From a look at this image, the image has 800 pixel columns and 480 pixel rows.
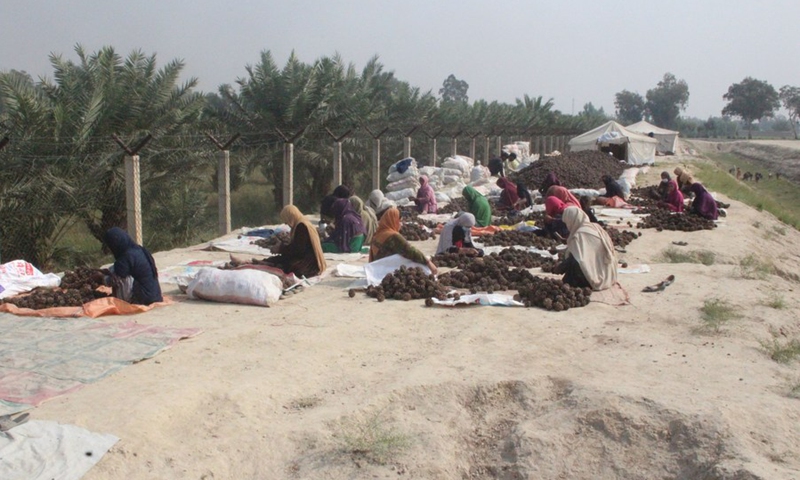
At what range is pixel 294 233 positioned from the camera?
8.86 metres

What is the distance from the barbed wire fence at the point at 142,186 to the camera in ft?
38.6

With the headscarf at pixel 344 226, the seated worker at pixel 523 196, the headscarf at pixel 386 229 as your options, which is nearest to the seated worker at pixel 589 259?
the headscarf at pixel 386 229

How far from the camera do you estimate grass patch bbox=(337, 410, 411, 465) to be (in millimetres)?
4508

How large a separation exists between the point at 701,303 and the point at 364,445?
4.62 meters

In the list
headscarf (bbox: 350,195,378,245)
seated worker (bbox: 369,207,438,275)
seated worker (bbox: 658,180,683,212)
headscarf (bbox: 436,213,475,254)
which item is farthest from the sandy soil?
seated worker (bbox: 658,180,683,212)

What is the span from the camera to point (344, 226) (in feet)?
35.3

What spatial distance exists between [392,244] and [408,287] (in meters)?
0.88

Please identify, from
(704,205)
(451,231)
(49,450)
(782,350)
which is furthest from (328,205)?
(704,205)

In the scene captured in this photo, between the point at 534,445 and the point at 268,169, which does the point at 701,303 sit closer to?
the point at 534,445

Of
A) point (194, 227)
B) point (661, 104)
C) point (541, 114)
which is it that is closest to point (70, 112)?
point (194, 227)

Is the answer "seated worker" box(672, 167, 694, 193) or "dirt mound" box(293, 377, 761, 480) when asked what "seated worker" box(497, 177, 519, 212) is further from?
"dirt mound" box(293, 377, 761, 480)

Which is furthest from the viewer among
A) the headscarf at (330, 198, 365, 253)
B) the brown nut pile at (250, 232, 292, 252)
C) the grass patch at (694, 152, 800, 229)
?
the grass patch at (694, 152, 800, 229)

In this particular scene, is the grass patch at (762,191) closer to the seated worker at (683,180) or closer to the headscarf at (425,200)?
the seated worker at (683,180)

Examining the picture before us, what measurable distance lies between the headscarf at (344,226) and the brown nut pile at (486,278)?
2.27m
